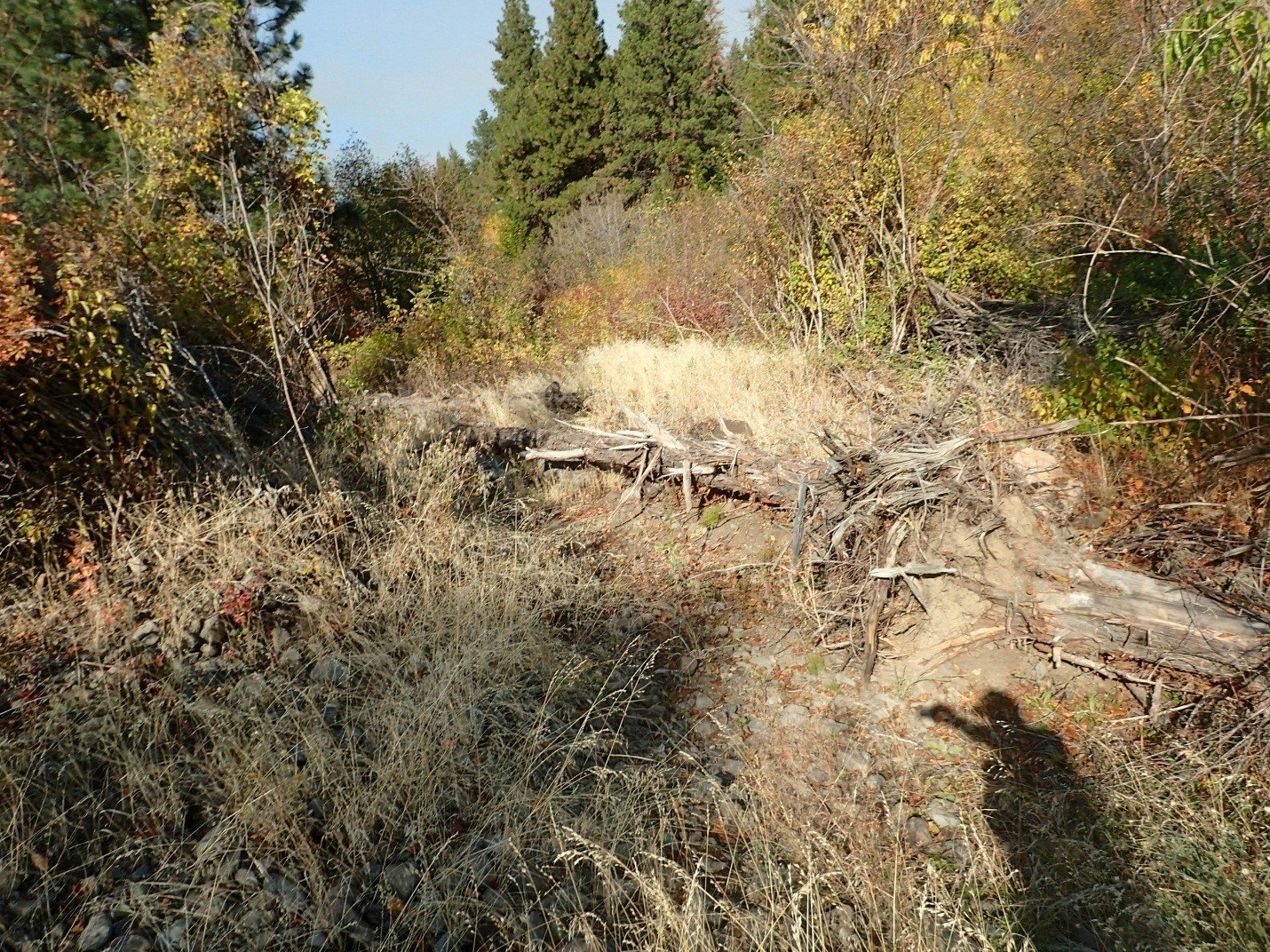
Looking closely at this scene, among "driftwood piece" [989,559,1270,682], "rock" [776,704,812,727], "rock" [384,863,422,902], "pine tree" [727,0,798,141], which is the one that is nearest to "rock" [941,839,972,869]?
"rock" [776,704,812,727]

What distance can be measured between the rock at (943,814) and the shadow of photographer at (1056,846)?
0.39 feet

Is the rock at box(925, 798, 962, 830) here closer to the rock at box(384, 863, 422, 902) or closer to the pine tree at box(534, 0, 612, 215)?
the rock at box(384, 863, 422, 902)

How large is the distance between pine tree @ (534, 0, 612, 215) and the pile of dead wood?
2412cm

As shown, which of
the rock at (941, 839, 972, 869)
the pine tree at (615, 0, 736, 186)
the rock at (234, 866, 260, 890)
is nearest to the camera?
the rock at (234, 866, 260, 890)

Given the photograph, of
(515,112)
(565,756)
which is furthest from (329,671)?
(515,112)

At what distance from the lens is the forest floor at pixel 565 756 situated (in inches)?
91.4

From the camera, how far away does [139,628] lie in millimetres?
3707

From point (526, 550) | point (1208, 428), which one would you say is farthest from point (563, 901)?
point (1208, 428)

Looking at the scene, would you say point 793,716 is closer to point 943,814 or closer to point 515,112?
point 943,814

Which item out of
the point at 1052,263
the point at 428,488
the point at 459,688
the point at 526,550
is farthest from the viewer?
the point at 1052,263

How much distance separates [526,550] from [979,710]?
2.81 meters

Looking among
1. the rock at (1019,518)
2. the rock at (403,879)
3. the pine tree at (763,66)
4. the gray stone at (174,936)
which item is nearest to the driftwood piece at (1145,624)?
the rock at (1019,518)

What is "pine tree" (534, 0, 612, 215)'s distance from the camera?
26.1 meters

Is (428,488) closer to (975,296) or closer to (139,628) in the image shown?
(139,628)
